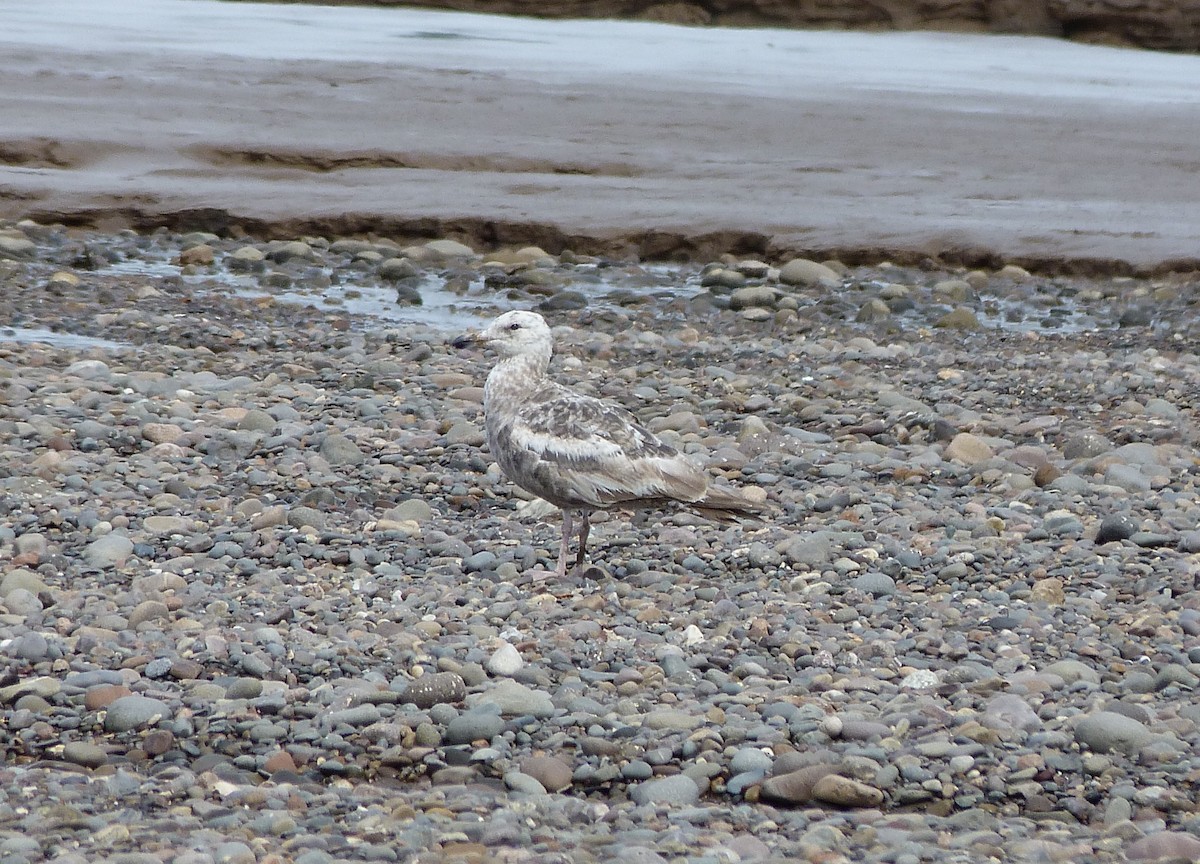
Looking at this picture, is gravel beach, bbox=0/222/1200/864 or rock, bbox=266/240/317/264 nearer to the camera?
gravel beach, bbox=0/222/1200/864

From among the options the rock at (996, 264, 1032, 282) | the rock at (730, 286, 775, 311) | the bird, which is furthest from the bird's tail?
the rock at (996, 264, 1032, 282)

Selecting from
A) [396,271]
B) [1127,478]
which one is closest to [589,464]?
[1127,478]

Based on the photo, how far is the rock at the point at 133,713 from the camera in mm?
4535

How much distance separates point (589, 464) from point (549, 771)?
5.20ft

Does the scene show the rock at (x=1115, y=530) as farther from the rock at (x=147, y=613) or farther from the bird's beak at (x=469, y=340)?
the rock at (x=147, y=613)

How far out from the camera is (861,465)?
754 centimetres

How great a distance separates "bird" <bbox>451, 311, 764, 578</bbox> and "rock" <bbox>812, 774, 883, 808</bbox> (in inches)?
66.0

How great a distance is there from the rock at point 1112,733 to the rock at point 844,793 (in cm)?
68

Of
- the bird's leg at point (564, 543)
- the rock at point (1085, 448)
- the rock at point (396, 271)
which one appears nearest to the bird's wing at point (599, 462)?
the bird's leg at point (564, 543)

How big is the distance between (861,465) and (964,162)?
10.5 m

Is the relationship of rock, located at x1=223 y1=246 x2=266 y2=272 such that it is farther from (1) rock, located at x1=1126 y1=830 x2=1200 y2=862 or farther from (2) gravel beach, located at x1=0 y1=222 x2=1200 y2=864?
(1) rock, located at x1=1126 y1=830 x2=1200 y2=862

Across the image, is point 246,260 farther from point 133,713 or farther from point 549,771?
point 549,771

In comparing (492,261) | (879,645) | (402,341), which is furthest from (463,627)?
(492,261)

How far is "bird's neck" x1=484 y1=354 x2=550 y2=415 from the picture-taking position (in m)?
6.20
